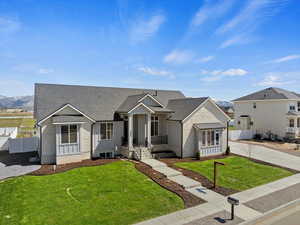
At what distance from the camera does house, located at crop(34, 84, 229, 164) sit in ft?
54.3

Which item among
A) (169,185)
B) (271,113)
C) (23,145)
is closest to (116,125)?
(169,185)

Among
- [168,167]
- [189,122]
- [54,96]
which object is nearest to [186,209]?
[168,167]

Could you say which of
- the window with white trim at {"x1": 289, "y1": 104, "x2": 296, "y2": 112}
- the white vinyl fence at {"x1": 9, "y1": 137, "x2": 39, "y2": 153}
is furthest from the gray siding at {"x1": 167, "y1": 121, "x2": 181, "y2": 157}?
the window with white trim at {"x1": 289, "y1": 104, "x2": 296, "y2": 112}

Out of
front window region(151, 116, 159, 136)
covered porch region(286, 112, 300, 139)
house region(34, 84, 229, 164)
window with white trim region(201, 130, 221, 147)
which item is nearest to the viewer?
house region(34, 84, 229, 164)

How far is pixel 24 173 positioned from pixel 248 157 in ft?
66.5

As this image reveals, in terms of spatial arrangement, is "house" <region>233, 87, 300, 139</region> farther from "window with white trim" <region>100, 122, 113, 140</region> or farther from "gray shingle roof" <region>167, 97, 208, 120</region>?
"window with white trim" <region>100, 122, 113, 140</region>

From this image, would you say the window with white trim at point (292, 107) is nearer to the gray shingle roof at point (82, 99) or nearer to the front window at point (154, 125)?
the gray shingle roof at point (82, 99)

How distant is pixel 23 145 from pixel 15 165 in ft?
16.9

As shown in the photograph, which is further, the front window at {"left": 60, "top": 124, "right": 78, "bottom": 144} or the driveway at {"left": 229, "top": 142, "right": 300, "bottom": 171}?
the driveway at {"left": 229, "top": 142, "right": 300, "bottom": 171}

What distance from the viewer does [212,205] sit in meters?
9.84

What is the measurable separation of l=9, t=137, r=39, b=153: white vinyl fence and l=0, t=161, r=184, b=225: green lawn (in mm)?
8969

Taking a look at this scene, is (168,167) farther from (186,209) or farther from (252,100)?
(252,100)

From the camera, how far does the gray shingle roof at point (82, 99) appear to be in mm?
17859

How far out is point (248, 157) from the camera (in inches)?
787
